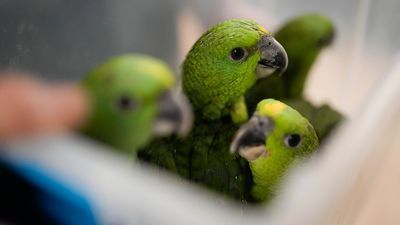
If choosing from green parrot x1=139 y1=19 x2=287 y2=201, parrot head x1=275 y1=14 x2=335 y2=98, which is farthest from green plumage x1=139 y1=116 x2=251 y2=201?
parrot head x1=275 y1=14 x2=335 y2=98

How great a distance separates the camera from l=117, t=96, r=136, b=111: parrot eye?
18.3 inches

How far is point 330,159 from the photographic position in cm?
35

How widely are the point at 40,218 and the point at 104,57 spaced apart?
226 millimetres

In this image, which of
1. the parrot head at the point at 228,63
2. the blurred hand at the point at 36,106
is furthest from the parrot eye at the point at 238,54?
the blurred hand at the point at 36,106

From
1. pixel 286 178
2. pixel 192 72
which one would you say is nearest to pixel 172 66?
pixel 192 72

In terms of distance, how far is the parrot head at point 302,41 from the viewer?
0.55m

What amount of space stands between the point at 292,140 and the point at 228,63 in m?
0.08

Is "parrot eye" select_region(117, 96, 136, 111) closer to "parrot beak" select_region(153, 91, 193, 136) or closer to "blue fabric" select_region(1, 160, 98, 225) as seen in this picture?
"parrot beak" select_region(153, 91, 193, 136)

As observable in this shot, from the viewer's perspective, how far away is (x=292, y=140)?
42 cm

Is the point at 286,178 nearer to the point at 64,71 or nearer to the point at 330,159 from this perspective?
the point at 330,159

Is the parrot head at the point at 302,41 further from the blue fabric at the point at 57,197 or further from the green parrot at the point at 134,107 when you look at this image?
the blue fabric at the point at 57,197

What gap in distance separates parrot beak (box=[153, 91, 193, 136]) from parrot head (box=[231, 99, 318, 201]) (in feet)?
0.17

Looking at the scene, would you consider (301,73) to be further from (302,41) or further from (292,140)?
(292,140)

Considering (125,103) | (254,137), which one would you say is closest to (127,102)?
(125,103)
